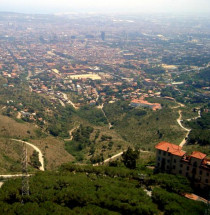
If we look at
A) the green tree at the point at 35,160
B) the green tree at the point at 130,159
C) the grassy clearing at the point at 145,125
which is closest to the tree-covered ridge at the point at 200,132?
the grassy clearing at the point at 145,125

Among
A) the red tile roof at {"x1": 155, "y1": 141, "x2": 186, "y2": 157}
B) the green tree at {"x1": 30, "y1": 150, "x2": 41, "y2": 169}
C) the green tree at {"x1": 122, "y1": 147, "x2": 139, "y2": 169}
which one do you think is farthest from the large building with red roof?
the green tree at {"x1": 30, "y1": 150, "x2": 41, "y2": 169}

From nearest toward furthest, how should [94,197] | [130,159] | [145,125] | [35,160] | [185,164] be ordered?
→ 1. [94,197]
2. [185,164]
3. [130,159]
4. [35,160]
5. [145,125]

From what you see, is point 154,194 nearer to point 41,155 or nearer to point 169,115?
point 41,155

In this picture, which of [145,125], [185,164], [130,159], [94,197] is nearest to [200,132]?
[145,125]

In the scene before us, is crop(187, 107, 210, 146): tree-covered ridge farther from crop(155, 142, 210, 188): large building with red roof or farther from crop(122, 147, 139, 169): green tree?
crop(122, 147, 139, 169): green tree

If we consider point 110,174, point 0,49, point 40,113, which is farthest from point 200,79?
point 0,49

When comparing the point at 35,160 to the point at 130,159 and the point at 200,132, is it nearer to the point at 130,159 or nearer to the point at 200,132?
the point at 130,159
